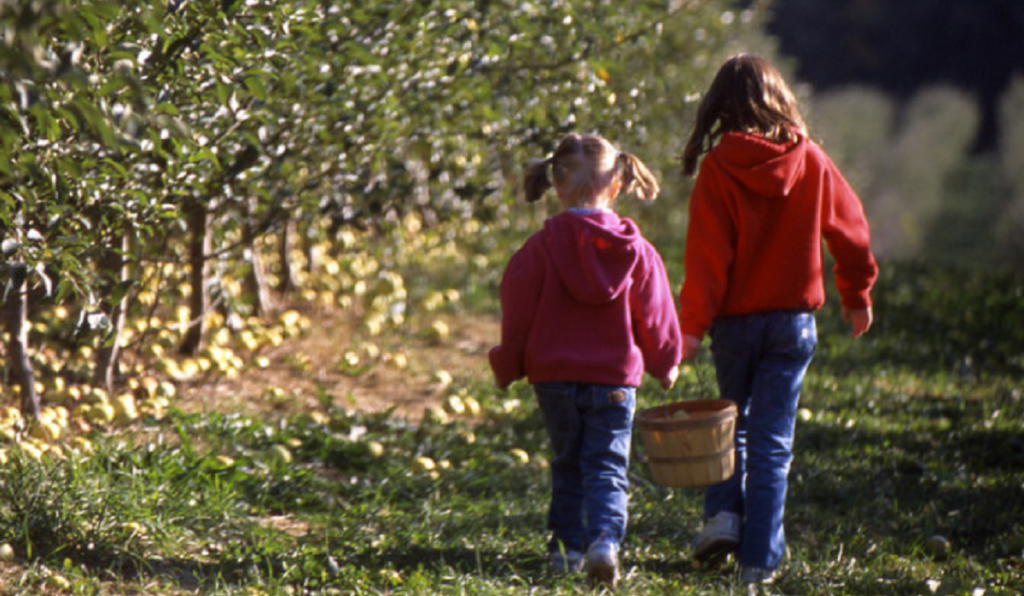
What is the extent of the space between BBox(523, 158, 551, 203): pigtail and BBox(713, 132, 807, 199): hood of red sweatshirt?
54cm

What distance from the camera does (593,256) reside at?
137 inches

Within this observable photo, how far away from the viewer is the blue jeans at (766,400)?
3.57 meters

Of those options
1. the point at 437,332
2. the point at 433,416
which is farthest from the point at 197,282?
the point at 437,332

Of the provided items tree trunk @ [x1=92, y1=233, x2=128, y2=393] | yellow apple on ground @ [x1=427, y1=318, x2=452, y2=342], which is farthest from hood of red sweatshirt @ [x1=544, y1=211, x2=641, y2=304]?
yellow apple on ground @ [x1=427, y1=318, x2=452, y2=342]

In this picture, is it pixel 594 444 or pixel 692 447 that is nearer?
pixel 692 447

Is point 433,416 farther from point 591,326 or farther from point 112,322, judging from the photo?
point 591,326

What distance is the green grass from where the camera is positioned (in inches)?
137

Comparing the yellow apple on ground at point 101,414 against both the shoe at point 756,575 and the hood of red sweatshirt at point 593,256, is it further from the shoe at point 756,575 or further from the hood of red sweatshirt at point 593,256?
the shoe at point 756,575

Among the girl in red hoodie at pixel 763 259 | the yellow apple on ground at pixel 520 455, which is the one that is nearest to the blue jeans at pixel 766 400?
the girl in red hoodie at pixel 763 259

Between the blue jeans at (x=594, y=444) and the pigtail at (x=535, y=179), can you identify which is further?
the pigtail at (x=535, y=179)

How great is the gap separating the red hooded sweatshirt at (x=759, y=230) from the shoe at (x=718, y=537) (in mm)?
603

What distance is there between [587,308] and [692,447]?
0.52 meters

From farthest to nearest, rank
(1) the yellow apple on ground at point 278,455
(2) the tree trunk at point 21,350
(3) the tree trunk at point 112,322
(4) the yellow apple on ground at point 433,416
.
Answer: (4) the yellow apple on ground at point 433,416 < (3) the tree trunk at point 112,322 < (1) the yellow apple on ground at point 278,455 < (2) the tree trunk at point 21,350

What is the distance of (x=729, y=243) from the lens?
3.57 m
